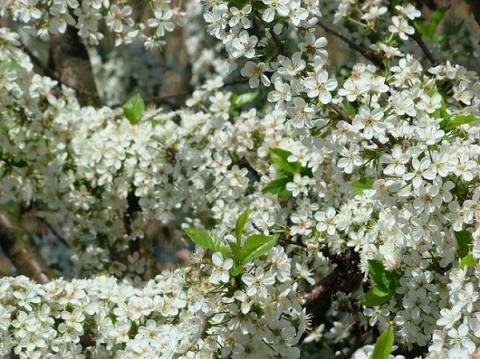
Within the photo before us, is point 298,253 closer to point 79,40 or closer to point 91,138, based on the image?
point 91,138

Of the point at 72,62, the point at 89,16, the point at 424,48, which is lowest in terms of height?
the point at 72,62

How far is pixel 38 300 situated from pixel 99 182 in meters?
0.89

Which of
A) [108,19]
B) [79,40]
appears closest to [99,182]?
[108,19]

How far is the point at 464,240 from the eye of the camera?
256 centimetres

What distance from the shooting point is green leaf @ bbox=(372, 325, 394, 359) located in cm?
224

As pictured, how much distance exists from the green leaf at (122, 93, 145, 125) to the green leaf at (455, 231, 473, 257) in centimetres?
162

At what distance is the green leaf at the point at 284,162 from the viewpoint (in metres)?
3.29

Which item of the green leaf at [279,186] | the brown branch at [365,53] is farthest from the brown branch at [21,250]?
the brown branch at [365,53]

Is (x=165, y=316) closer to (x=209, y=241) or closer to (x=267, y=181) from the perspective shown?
(x=209, y=241)

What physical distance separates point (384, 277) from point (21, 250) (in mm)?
2269

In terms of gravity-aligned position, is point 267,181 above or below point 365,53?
below

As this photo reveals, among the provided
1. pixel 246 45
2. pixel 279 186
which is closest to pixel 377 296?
pixel 279 186

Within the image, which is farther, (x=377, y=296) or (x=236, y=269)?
(x=377, y=296)

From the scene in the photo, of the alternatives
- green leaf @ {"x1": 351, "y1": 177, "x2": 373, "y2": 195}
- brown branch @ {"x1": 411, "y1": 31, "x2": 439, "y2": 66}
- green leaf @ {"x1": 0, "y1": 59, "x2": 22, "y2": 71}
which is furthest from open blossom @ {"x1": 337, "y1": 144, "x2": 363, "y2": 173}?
green leaf @ {"x1": 0, "y1": 59, "x2": 22, "y2": 71}
